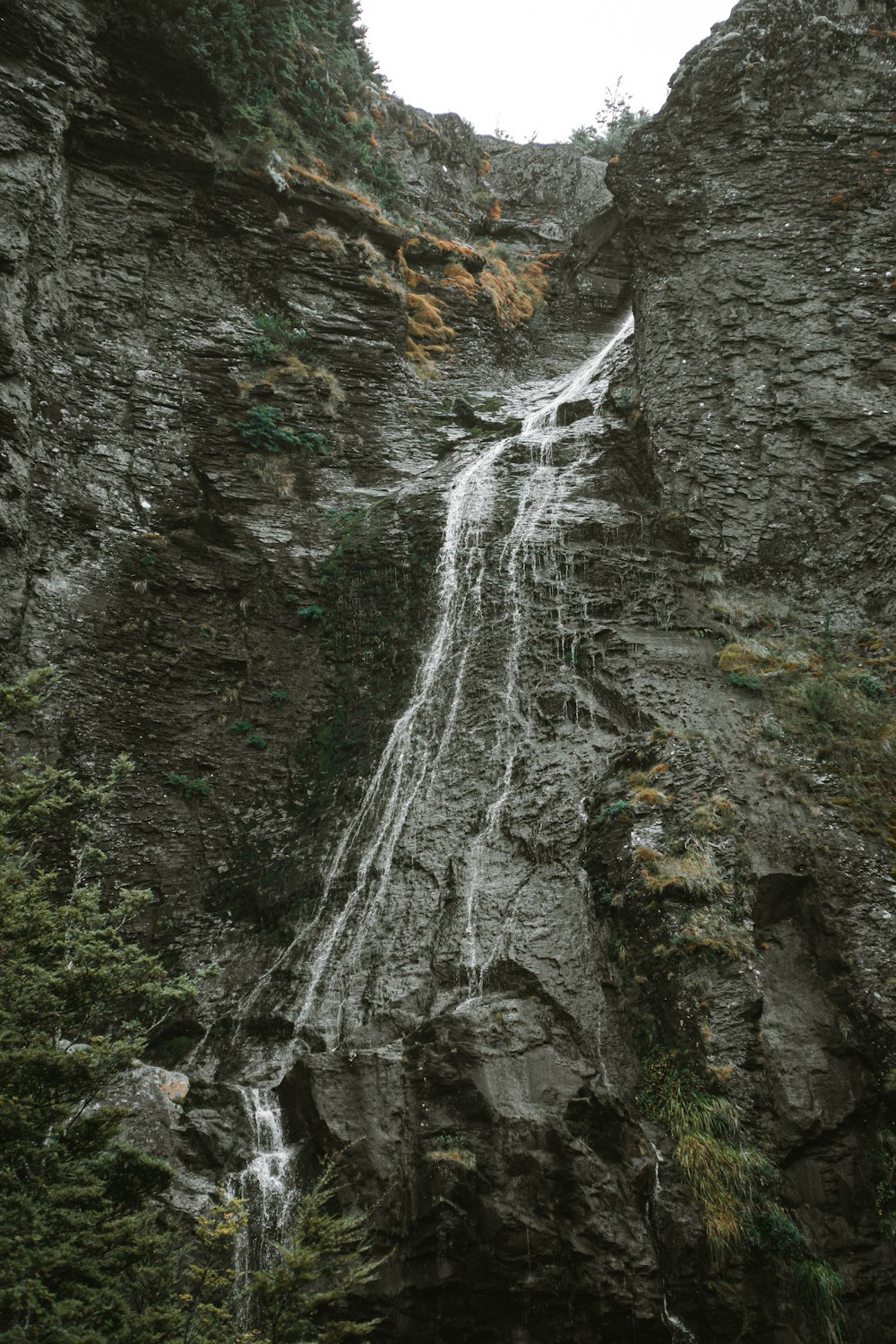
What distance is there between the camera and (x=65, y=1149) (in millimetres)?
5805

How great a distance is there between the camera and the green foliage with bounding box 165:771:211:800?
12.8 metres

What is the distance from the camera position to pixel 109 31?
51.8 ft

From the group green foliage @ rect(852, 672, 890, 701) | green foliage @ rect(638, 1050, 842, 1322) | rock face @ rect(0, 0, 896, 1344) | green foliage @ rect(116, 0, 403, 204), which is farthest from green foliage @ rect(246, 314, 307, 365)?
green foliage @ rect(638, 1050, 842, 1322)

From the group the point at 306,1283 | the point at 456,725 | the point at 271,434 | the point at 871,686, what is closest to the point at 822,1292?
the point at 306,1283

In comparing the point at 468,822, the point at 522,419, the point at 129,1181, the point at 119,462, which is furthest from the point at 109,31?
the point at 129,1181

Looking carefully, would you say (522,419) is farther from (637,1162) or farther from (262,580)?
(637,1162)

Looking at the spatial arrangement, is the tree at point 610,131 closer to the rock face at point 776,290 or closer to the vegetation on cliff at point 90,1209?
the rock face at point 776,290

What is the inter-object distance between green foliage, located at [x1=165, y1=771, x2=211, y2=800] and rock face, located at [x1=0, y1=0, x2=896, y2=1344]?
0.05 m

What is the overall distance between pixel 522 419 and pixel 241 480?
659 cm

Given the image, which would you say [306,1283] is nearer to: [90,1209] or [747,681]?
[90,1209]

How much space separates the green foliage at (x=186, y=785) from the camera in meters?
12.8

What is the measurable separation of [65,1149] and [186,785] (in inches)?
289

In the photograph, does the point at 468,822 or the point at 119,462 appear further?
the point at 119,462

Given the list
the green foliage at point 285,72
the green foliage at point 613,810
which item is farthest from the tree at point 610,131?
the green foliage at point 613,810
